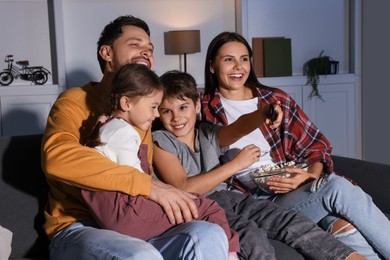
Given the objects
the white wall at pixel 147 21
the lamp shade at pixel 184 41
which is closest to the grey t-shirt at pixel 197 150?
the lamp shade at pixel 184 41

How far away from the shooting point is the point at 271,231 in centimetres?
236

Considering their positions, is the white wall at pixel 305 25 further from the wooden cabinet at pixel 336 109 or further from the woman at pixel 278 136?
the woman at pixel 278 136

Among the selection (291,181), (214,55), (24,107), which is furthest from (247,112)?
(24,107)

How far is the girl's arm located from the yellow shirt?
0.17 feet

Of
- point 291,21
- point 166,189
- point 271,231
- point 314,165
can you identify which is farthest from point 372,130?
point 166,189

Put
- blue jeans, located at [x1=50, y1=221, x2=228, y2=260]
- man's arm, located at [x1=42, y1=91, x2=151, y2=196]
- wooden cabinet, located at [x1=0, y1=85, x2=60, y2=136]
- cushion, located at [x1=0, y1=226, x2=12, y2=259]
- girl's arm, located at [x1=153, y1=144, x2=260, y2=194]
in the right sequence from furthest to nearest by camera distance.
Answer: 1. wooden cabinet, located at [x1=0, y1=85, x2=60, y2=136]
2. girl's arm, located at [x1=153, y1=144, x2=260, y2=194]
3. cushion, located at [x1=0, y1=226, x2=12, y2=259]
4. man's arm, located at [x1=42, y1=91, x2=151, y2=196]
5. blue jeans, located at [x1=50, y1=221, x2=228, y2=260]

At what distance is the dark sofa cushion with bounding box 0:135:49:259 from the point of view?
2.27 meters

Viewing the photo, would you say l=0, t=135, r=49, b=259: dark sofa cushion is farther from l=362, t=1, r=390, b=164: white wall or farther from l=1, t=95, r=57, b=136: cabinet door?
l=362, t=1, r=390, b=164: white wall

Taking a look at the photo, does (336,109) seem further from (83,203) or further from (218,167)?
(83,203)

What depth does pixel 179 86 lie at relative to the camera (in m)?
2.46

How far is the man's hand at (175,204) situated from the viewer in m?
2.04

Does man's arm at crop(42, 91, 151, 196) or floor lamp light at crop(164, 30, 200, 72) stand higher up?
floor lamp light at crop(164, 30, 200, 72)

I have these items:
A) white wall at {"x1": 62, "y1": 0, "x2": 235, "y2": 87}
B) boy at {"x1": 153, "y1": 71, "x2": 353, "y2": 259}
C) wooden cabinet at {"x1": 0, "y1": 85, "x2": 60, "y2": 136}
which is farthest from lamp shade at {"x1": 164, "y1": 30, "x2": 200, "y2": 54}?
boy at {"x1": 153, "y1": 71, "x2": 353, "y2": 259}

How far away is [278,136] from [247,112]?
0.17 m
